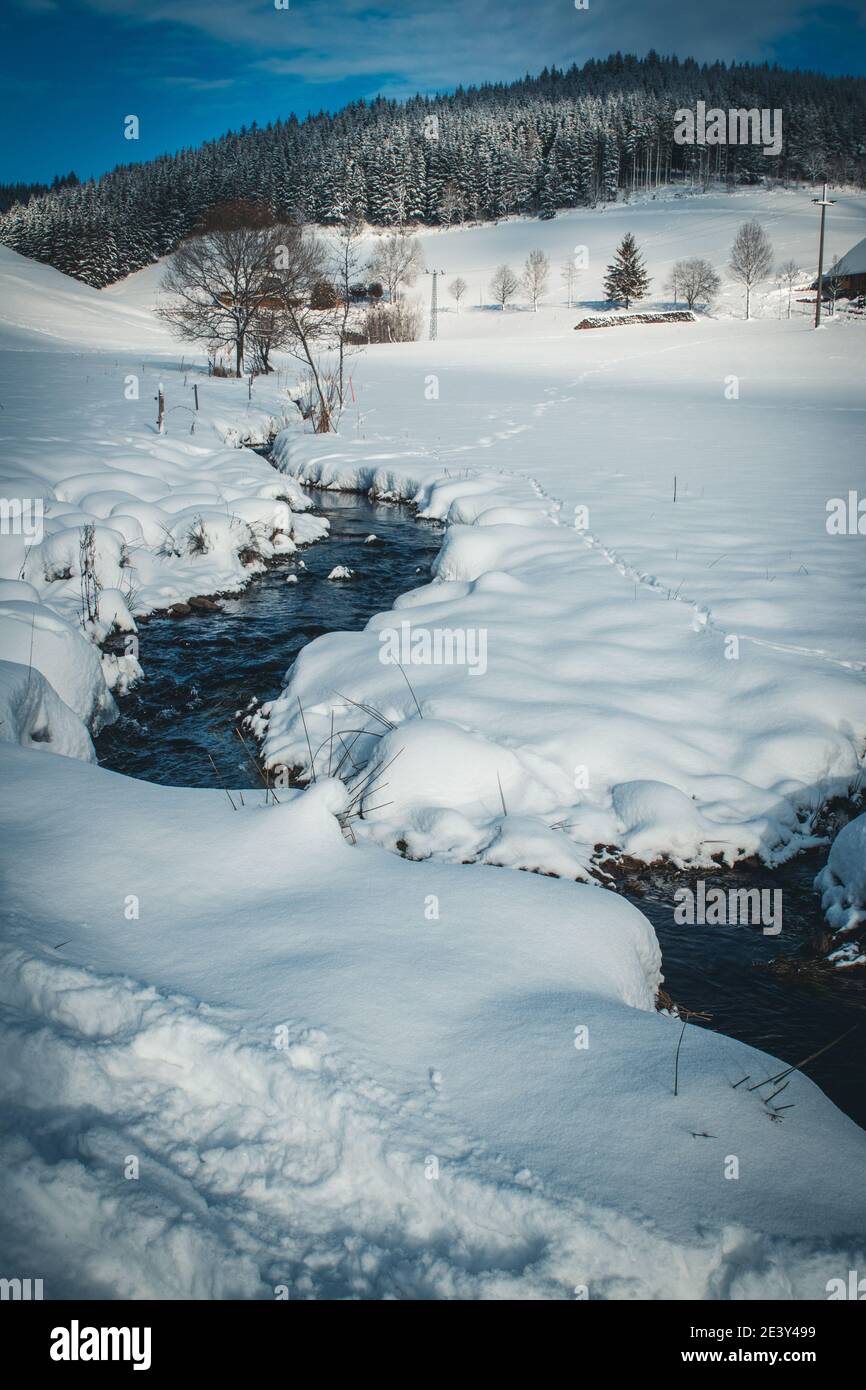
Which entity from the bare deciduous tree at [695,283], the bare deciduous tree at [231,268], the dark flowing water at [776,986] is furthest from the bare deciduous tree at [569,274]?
the dark flowing water at [776,986]

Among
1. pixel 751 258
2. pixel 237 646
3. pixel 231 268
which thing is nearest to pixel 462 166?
pixel 751 258

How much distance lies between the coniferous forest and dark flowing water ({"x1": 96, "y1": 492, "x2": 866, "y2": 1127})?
7919cm

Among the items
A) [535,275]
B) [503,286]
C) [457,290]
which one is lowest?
[503,286]

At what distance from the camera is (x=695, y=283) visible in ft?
168

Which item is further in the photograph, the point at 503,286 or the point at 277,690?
the point at 503,286

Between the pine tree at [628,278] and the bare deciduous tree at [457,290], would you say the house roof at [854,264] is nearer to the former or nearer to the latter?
the pine tree at [628,278]

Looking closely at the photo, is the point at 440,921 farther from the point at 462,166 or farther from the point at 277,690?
the point at 462,166

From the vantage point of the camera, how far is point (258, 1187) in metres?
1.81

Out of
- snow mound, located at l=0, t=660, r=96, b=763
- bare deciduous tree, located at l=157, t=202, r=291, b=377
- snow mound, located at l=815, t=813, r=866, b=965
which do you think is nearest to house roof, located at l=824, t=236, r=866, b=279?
bare deciduous tree, located at l=157, t=202, r=291, b=377

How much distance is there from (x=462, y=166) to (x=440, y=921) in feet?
345

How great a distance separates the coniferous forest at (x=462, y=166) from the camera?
78.1 metres

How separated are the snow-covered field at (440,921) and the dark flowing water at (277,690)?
367 mm

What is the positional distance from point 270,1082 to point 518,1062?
0.69 metres

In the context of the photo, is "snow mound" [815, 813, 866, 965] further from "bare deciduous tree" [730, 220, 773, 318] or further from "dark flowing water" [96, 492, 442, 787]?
"bare deciduous tree" [730, 220, 773, 318]
